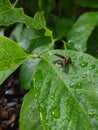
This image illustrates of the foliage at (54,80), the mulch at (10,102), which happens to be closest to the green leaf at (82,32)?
the foliage at (54,80)

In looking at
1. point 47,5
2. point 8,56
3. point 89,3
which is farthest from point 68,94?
point 47,5

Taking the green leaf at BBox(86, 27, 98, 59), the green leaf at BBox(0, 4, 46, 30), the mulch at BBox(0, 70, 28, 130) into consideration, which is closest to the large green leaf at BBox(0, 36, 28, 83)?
the green leaf at BBox(0, 4, 46, 30)

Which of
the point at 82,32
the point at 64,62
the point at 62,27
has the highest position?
the point at 64,62

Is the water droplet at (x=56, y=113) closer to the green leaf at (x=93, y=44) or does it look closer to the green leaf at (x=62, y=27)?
the green leaf at (x=93, y=44)

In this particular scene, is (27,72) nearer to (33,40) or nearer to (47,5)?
(33,40)

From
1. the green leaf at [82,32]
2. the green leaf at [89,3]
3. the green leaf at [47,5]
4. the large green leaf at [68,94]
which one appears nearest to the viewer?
the large green leaf at [68,94]

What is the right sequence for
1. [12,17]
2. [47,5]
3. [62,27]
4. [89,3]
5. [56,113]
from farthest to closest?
[47,5]
[62,27]
[89,3]
[12,17]
[56,113]

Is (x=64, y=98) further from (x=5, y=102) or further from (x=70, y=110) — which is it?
(x=5, y=102)
